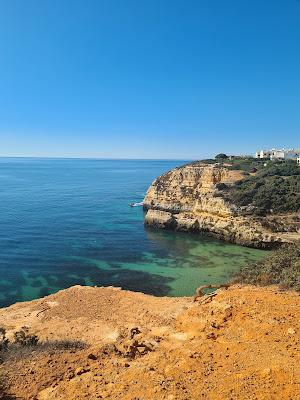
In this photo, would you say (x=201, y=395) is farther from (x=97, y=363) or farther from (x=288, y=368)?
(x=97, y=363)

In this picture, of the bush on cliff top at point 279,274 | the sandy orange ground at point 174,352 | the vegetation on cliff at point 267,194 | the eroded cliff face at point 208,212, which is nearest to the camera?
the sandy orange ground at point 174,352

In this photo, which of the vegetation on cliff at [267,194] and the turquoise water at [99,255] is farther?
the vegetation on cliff at [267,194]

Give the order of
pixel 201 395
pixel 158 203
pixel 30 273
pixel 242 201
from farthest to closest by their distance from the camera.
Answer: pixel 158 203, pixel 242 201, pixel 30 273, pixel 201 395

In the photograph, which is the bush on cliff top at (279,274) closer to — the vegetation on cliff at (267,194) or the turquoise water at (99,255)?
the turquoise water at (99,255)

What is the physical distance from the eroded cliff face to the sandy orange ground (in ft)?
80.6

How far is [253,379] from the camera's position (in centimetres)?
951

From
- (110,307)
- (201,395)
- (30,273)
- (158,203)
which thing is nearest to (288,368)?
(201,395)

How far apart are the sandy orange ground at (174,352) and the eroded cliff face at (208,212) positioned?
80.6ft

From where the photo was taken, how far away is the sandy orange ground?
31.4 feet

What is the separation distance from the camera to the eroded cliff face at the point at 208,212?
41.2 meters


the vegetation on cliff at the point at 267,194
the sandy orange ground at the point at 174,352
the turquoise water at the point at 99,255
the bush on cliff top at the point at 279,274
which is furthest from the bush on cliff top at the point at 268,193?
the sandy orange ground at the point at 174,352

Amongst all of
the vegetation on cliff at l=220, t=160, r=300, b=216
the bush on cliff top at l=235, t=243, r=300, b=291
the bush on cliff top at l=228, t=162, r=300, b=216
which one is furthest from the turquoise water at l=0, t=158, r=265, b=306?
the bush on cliff top at l=228, t=162, r=300, b=216

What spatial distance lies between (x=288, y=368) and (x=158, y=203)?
50956mm

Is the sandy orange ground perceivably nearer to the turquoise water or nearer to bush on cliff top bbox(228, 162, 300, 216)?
the turquoise water
